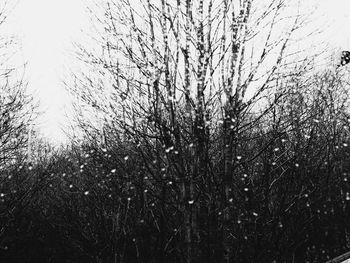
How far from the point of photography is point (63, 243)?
1564 centimetres

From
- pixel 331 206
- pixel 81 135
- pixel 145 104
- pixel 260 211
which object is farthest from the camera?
pixel 331 206

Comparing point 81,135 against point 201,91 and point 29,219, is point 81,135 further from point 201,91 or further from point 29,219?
point 29,219

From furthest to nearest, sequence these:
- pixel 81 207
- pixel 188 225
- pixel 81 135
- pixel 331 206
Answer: pixel 331 206 → pixel 81 207 → pixel 81 135 → pixel 188 225

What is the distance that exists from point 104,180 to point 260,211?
3.92m

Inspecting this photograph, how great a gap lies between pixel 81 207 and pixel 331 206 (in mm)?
8773

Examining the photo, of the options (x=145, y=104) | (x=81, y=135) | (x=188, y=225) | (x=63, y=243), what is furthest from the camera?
(x=63, y=243)

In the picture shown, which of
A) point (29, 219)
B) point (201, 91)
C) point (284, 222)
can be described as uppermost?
point (29, 219)

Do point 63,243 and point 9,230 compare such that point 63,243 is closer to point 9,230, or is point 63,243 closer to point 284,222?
point 9,230

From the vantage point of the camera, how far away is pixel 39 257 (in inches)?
642

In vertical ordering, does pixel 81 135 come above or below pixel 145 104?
above

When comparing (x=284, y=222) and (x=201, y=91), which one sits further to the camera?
(x=284, y=222)

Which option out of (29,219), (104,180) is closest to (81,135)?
(104,180)

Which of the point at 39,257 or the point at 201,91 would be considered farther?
the point at 39,257

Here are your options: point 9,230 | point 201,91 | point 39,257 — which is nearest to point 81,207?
point 9,230
